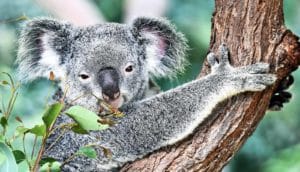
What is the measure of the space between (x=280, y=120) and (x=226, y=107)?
9.39 feet

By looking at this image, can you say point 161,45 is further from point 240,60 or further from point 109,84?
point 240,60

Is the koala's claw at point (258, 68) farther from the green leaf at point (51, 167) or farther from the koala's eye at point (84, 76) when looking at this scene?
the green leaf at point (51, 167)

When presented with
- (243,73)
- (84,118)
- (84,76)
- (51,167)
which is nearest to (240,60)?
(243,73)

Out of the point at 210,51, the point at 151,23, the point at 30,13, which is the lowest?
the point at 210,51

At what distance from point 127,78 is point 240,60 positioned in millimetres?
614

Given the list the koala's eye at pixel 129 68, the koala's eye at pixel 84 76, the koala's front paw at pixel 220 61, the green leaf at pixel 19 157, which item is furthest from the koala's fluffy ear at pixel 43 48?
the green leaf at pixel 19 157

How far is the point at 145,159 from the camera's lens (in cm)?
316

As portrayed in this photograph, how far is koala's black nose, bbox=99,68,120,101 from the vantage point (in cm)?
311

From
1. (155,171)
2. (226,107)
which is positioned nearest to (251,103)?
(226,107)

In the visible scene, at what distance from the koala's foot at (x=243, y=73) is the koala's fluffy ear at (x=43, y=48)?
2.72ft

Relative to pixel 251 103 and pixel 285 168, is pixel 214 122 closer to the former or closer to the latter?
pixel 251 103

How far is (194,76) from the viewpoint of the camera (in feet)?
16.9

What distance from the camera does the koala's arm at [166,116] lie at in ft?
9.98

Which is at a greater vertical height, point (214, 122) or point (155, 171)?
point (214, 122)
